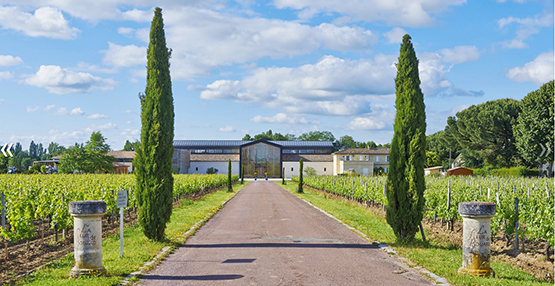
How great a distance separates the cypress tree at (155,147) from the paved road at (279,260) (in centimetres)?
118

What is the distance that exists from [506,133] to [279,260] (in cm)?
6344

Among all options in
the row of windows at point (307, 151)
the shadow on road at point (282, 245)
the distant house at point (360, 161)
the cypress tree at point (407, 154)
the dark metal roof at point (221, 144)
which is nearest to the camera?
the shadow on road at point (282, 245)

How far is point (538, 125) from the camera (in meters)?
46.2

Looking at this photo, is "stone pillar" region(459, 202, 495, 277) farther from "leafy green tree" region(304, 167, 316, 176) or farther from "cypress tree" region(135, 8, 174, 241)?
"leafy green tree" region(304, 167, 316, 176)

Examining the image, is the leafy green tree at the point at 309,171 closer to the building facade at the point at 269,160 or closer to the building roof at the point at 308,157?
the building facade at the point at 269,160

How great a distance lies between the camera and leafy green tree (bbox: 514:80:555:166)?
149 feet

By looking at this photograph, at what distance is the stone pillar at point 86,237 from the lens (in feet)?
24.1

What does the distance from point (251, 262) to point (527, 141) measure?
4737cm

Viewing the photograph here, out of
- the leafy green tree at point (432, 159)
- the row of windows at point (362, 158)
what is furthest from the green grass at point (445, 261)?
the leafy green tree at point (432, 159)

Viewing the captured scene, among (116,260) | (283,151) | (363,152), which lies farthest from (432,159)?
(116,260)

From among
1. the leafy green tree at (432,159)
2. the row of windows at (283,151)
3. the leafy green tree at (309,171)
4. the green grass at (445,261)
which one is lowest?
the green grass at (445,261)

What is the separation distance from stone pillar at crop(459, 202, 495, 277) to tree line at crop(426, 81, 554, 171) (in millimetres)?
43339

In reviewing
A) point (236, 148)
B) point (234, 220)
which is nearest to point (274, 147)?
point (236, 148)

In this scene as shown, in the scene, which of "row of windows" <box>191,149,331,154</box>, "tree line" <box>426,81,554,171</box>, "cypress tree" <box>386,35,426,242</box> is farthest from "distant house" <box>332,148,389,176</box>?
"cypress tree" <box>386,35,426,242</box>
